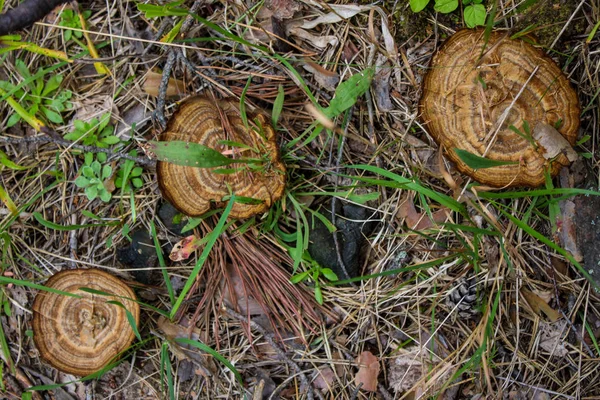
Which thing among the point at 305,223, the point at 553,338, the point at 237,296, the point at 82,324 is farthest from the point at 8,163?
the point at 553,338

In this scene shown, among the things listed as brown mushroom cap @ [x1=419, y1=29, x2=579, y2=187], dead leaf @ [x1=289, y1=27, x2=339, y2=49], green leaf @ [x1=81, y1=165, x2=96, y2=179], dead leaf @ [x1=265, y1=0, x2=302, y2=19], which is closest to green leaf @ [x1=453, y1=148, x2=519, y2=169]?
brown mushroom cap @ [x1=419, y1=29, x2=579, y2=187]

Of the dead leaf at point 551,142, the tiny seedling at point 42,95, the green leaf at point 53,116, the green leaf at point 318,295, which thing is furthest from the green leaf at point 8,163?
the dead leaf at point 551,142

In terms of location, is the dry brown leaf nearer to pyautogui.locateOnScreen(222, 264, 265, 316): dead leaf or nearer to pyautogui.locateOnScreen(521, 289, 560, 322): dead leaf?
pyautogui.locateOnScreen(222, 264, 265, 316): dead leaf

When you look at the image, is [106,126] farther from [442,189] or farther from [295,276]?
[442,189]

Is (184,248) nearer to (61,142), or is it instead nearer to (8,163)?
(61,142)

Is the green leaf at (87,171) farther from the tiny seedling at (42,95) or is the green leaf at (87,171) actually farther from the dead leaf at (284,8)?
the dead leaf at (284,8)
